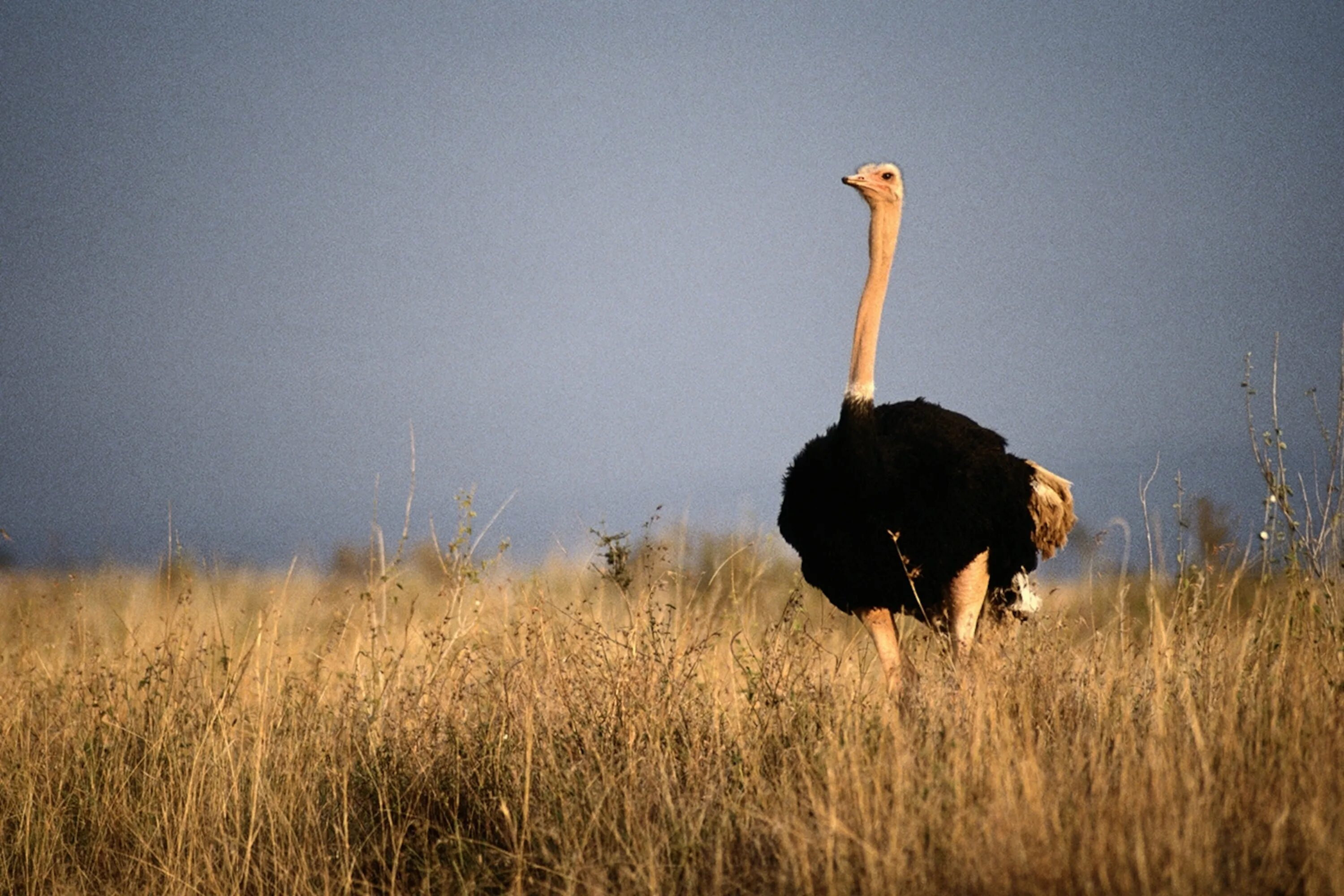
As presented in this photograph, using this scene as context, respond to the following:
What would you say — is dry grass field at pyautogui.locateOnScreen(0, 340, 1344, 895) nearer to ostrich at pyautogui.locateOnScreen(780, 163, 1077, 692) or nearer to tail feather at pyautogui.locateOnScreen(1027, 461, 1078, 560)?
ostrich at pyautogui.locateOnScreen(780, 163, 1077, 692)

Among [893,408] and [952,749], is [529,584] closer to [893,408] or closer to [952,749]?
[893,408]

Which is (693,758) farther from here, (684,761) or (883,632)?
(883,632)

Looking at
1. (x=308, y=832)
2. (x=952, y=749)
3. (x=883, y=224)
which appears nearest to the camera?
(x=952, y=749)

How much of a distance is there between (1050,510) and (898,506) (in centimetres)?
135

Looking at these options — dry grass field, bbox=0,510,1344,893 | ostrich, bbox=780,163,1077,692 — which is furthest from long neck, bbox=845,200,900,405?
dry grass field, bbox=0,510,1344,893

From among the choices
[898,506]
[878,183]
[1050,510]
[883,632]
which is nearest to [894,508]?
[898,506]

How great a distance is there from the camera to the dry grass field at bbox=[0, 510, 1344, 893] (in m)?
3.11

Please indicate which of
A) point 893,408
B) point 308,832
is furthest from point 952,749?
point 893,408

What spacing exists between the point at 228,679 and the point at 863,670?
9.90 feet

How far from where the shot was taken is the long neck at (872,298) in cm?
621

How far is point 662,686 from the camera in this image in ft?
15.8

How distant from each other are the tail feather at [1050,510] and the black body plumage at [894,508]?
34cm

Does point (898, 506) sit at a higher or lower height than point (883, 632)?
higher

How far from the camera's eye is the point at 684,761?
177 inches
